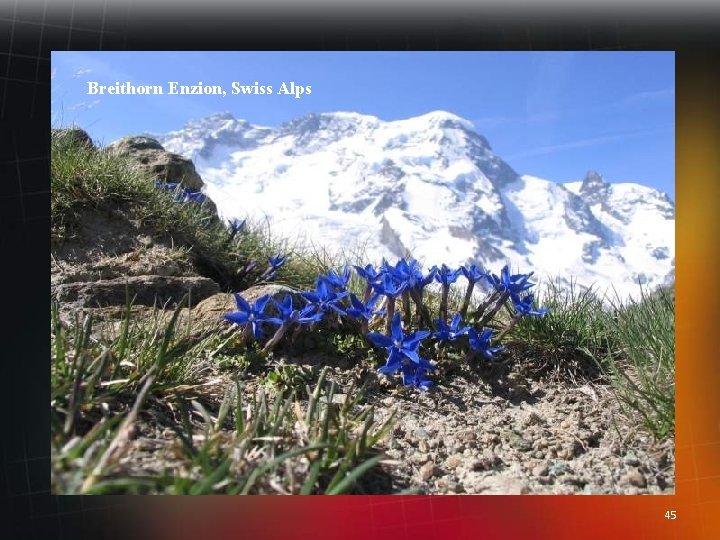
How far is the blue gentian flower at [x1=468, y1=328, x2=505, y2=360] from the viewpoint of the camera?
2402 millimetres

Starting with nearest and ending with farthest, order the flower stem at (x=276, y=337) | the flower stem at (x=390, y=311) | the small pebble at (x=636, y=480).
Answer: the small pebble at (x=636, y=480) → the flower stem at (x=276, y=337) → the flower stem at (x=390, y=311)

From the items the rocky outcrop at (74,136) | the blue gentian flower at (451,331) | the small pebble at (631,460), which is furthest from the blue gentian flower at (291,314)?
the rocky outcrop at (74,136)

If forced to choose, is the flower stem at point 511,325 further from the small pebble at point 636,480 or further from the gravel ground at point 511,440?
the small pebble at point 636,480

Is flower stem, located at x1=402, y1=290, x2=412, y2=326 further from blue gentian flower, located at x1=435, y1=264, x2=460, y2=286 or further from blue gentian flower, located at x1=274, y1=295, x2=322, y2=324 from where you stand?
blue gentian flower, located at x1=274, y1=295, x2=322, y2=324

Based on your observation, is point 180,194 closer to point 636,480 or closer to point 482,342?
point 482,342

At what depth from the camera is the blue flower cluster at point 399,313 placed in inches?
88.4

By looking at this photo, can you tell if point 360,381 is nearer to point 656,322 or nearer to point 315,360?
point 315,360

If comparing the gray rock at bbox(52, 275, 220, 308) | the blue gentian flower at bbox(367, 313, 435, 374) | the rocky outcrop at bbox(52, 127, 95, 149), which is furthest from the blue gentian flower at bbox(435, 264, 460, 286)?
the rocky outcrop at bbox(52, 127, 95, 149)

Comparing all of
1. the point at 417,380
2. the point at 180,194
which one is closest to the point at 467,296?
the point at 417,380

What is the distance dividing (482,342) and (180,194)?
2534 mm

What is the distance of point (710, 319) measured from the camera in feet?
6.24

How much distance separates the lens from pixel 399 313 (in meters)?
2.50

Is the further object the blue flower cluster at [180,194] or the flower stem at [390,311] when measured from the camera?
the blue flower cluster at [180,194]

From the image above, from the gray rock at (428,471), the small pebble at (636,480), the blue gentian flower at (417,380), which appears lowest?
the small pebble at (636,480)
